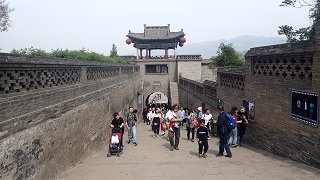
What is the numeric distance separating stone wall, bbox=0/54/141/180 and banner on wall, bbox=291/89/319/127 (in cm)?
526

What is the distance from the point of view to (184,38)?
1142 inches

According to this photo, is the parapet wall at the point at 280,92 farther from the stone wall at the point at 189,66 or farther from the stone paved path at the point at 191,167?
the stone wall at the point at 189,66

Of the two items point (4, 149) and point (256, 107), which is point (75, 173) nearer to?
point (4, 149)

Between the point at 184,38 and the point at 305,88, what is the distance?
24.7m

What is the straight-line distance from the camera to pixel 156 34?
100.0 ft

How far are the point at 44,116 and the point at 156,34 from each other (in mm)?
27225

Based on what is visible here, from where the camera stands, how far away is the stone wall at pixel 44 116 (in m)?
3.56

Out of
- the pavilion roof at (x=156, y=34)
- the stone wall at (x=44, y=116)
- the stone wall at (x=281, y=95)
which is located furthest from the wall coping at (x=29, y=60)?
the pavilion roof at (x=156, y=34)

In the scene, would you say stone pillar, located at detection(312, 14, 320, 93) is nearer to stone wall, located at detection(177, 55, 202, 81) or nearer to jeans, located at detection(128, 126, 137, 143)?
jeans, located at detection(128, 126, 137, 143)

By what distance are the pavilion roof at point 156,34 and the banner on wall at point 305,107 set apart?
23816 mm

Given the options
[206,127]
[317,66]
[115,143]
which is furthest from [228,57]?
[115,143]

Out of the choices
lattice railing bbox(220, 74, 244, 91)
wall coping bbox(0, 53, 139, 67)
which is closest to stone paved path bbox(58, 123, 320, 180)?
wall coping bbox(0, 53, 139, 67)

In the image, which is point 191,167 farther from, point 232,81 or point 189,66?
point 189,66

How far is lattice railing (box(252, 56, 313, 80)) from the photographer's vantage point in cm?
521
